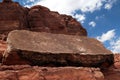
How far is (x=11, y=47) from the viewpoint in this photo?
26.3 ft

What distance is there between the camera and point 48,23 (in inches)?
2368

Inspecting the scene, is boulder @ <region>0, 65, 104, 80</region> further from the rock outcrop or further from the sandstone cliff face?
the sandstone cliff face

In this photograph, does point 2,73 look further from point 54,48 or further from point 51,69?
point 54,48

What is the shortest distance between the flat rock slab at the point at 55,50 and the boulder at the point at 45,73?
0.85 metres

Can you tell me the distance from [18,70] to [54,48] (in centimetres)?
209

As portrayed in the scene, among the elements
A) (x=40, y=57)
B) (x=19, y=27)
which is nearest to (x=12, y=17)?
(x=19, y=27)

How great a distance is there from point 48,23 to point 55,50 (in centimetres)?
5161

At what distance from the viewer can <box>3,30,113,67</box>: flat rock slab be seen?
821 cm

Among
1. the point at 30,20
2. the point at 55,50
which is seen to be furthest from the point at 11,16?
the point at 55,50

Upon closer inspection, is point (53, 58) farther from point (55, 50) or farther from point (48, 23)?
point (48, 23)

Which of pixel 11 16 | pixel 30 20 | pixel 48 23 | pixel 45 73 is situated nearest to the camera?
pixel 45 73

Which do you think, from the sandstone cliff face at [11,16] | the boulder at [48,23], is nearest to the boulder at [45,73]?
the sandstone cliff face at [11,16]

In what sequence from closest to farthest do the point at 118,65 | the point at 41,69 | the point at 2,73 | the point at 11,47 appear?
the point at 2,73 → the point at 41,69 → the point at 11,47 → the point at 118,65

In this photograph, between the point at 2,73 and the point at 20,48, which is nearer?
the point at 2,73
